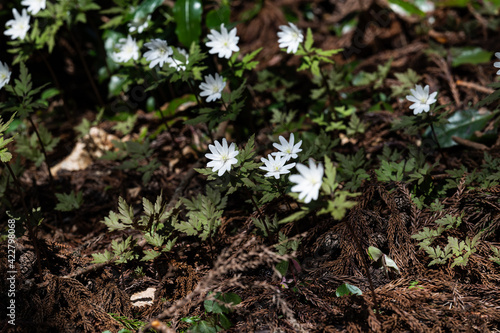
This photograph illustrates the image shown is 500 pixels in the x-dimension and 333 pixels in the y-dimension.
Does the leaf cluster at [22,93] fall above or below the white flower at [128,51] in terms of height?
above

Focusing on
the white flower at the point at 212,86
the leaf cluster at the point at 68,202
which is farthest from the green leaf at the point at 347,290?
the leaf cluster at the point at 68,202

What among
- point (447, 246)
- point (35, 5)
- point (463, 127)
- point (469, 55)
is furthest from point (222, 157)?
point (469, 55)

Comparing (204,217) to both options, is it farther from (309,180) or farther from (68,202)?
(68,202)

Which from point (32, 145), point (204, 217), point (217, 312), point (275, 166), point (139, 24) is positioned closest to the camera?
point (217, 312)

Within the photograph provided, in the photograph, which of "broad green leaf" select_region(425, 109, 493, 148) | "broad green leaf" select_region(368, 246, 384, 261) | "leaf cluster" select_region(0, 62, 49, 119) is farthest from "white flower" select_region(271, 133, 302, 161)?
"leaf cluster" select_region(0, 62, 49, 119)

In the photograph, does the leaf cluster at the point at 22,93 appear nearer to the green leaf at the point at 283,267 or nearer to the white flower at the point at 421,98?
the green leaf at the point at 283,267

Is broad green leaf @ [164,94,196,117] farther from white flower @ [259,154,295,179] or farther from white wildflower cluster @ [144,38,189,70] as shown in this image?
white flower @ [259,154,295,179]
